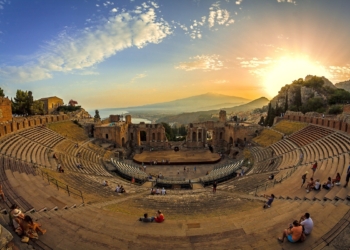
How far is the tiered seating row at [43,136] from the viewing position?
78.7 feet

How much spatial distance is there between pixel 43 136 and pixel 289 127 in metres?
36.8

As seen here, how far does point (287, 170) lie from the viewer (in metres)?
18.7

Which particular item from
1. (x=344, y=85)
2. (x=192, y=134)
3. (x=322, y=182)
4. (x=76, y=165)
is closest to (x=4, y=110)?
(x=76, y=165)

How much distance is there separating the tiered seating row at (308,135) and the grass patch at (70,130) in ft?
106

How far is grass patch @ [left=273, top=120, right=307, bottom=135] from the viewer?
29938mm

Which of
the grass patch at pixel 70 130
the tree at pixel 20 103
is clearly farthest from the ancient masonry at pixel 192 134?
the tree at pixel 20 103

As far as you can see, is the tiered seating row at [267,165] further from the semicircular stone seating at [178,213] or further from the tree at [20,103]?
the tree at [20,103]

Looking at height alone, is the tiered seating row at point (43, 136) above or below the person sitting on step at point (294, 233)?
above

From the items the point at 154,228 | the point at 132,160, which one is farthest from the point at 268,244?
the point at 132,160

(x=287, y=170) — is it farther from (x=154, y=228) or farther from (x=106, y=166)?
(x=106, y=166)

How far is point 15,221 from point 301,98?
67544 millimetres

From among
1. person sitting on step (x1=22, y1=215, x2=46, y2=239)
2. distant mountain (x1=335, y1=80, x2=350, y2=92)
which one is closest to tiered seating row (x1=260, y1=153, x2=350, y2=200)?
person sitting on step (x1=22, y1=215, x2=46, y2=239)

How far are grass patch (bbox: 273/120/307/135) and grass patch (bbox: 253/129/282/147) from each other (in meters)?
1.17

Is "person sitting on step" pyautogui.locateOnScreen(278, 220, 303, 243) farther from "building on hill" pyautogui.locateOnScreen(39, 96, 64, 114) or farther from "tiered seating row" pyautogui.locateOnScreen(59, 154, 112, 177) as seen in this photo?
"building on hill" pyautogui.locateOnScreen(39, 96, 64, 114)
